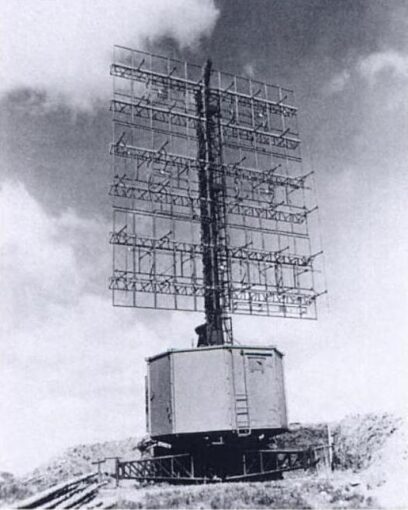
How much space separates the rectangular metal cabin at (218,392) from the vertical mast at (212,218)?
225 centimetres

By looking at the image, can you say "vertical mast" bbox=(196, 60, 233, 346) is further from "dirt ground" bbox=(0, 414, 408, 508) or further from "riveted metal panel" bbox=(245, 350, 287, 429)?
"dirt ground" bbox=(0, 414, 408, 508)

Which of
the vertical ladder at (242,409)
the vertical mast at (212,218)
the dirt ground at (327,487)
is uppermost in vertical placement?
the vertical mast at (212,218)

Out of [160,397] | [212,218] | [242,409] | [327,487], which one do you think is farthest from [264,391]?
[212,218]

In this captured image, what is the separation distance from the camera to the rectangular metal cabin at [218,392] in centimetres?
2023

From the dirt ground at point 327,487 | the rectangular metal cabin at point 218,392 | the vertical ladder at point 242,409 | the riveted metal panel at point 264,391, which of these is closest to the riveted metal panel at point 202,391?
the rectangular metal cabin at point 218,392

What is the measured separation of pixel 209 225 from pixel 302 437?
1061cm

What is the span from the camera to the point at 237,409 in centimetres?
2028

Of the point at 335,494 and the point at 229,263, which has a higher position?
the point at 229,263

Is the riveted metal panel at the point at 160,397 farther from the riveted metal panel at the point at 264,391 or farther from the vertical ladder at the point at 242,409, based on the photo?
the riveted metal panel at the point at 264,391

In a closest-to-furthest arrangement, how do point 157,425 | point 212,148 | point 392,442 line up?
point 392,442 → point 157,425 → point 212,148

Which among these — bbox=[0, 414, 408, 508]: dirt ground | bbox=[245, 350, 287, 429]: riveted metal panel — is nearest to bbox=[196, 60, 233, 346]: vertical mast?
bbox=[245, 350, 287, 429]: riveted metal panel

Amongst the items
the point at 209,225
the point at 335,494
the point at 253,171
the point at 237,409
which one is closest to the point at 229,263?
the point at 209,225

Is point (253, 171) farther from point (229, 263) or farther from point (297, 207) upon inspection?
point (229, 263)

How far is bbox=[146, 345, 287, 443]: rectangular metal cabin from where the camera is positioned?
20234 millimetres
